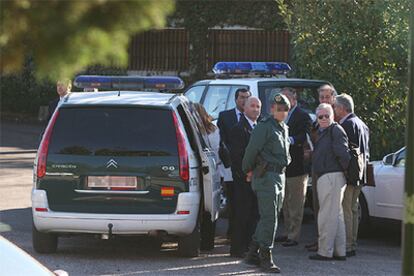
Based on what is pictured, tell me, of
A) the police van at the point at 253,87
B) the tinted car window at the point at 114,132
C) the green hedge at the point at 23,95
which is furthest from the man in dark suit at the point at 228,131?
the green hedge at the point at 23,95

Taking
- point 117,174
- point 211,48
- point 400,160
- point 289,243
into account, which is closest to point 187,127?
point 117,174

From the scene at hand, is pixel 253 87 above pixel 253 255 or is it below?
above

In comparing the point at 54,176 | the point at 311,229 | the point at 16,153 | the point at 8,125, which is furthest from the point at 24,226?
the point at 8,125

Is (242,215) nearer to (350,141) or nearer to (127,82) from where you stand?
(350,141)

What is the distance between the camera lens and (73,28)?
99.2 inches

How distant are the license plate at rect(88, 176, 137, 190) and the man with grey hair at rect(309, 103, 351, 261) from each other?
211 centimetres

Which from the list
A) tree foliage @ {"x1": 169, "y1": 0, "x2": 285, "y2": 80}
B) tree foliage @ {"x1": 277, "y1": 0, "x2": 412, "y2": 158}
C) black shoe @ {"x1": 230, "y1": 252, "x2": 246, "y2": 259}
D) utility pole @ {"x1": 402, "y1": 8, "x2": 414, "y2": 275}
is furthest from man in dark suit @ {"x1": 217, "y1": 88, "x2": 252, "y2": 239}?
tree foliage @ {"x1": 169, "y1": 0, "x2": 285, "y2": 80}

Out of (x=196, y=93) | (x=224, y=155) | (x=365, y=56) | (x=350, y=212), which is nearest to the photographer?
(x=224, y=155)

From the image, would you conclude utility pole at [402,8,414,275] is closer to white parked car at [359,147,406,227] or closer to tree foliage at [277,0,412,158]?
white parked car at [359,147,406,227]

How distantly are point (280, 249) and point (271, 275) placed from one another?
1.79m

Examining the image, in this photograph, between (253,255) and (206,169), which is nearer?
(253,255)

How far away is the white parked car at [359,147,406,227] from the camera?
10773 millimetres

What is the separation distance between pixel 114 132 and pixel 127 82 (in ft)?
11.3

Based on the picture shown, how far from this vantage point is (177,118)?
9.24m
